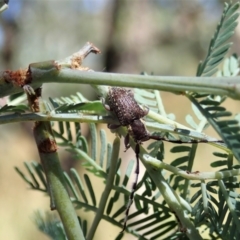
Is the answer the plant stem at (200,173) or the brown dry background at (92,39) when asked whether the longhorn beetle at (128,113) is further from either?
the brown dry background at (92,39)

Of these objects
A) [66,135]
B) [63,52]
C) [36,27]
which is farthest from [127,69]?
[66,135]

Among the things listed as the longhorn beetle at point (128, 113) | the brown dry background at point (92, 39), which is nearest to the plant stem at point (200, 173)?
the longhorn beetle at point (128, 113)

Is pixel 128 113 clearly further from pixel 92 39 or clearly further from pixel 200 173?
pixel 92 39

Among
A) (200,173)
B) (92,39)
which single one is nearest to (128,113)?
(200,173)

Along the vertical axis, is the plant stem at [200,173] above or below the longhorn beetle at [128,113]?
below

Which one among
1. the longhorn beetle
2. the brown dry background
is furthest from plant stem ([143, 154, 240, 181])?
the brown dry background

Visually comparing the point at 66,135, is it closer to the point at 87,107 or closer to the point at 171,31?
the point at 87,107

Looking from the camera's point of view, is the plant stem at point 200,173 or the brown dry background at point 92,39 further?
the brown dry background at point 92,39

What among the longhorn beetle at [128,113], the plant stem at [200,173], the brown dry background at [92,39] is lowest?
the plant stem at [200,173]
